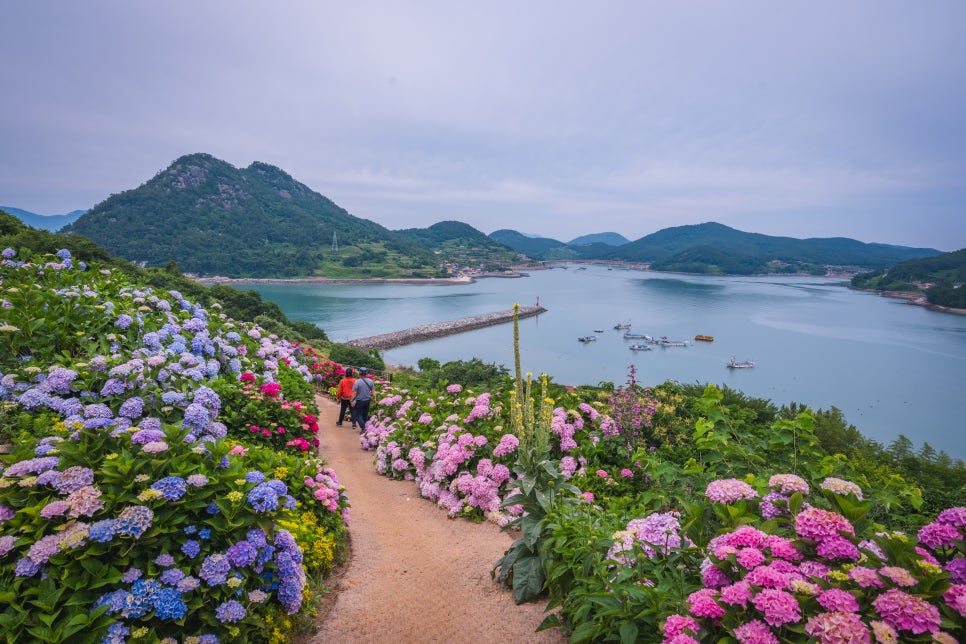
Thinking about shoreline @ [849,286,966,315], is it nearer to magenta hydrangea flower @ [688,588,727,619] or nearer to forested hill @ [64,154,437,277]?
magenta hydrangea flower @ [688,588,727,619]

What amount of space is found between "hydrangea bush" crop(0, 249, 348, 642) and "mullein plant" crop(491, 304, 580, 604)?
1.82m

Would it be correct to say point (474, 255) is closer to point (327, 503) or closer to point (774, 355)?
point (774, 355)

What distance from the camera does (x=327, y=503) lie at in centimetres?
494

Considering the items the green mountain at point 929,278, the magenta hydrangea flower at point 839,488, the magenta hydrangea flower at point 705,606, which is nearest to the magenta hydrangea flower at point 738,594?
the magenta hydrangea flower at point 705,606

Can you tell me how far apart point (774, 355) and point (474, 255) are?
156 metres

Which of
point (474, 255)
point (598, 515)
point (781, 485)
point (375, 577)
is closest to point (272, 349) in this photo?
point (375, 577)

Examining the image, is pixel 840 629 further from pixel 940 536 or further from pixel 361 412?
pixel 361 412

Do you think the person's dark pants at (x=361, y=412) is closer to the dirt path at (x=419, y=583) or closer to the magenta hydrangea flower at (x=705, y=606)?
the dirt path at (x=419, y=583)

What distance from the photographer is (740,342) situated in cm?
5550

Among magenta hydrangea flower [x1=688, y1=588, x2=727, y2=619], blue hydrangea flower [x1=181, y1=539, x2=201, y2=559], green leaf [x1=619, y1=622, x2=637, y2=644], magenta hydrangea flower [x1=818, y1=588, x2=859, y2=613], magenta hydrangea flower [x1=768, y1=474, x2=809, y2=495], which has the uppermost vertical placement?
magenta hydrangea flower [x1=768, y1=474, x2=809, y2=495]

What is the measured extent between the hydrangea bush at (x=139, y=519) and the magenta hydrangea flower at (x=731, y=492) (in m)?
3.01

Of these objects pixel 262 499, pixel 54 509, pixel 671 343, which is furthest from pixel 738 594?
pixel 671 343

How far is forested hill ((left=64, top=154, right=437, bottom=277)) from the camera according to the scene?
420 feet

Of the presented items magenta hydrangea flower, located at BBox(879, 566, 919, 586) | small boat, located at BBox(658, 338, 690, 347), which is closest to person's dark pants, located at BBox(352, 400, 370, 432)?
magenta hydrangea flower, located at BBox(879, 566, 919, 586)
